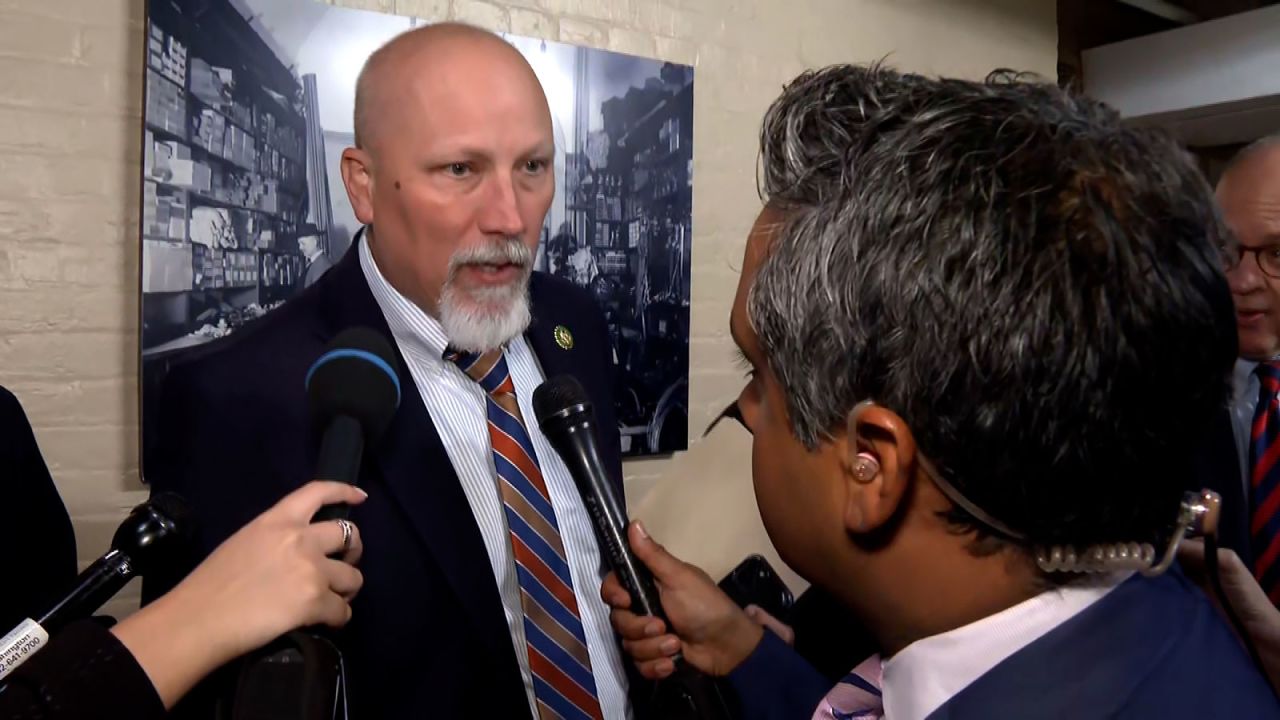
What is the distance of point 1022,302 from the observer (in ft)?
1.81

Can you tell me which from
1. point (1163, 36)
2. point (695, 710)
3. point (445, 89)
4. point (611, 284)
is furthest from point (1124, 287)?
point (1163, 36)

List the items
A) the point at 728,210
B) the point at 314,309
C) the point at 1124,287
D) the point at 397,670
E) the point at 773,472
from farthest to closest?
the point at 728,210
the point at 314,309
the point at 397,670
the point at 773,472
the point at 1124,287

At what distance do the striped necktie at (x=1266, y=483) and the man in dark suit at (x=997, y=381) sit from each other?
104cm

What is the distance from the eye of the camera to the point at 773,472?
2.39 feet

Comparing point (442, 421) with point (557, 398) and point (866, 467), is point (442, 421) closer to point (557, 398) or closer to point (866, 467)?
point (557, 398)

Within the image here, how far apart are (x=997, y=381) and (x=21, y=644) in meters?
0.76

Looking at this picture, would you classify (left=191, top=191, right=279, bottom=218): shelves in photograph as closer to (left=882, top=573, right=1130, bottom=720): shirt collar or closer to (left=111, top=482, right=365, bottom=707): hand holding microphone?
(left=111, top=482, right=365, bottom=707): hand holding microphone

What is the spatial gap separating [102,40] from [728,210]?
142cm

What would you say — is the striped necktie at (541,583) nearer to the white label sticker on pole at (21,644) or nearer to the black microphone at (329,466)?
the black microphone at (329,466)

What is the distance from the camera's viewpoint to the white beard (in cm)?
123

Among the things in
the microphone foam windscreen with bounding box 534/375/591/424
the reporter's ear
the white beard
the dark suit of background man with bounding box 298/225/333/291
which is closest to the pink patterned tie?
the reporter's ear

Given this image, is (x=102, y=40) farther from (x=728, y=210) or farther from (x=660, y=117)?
(x=728, y=210)

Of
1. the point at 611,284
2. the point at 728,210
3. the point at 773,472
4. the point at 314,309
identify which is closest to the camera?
the point at 773,472

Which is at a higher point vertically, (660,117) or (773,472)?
(660,117)
